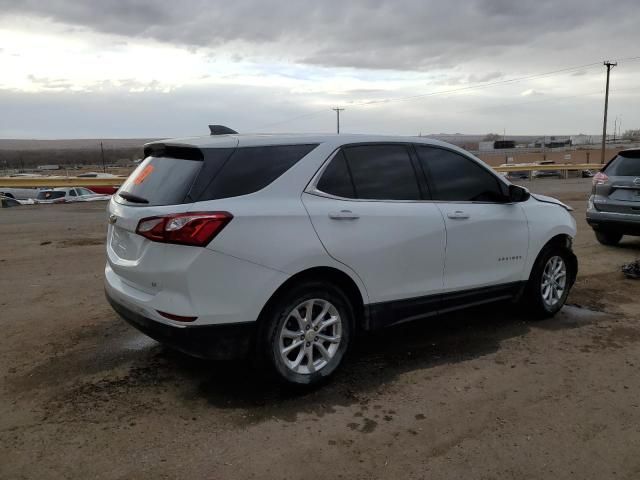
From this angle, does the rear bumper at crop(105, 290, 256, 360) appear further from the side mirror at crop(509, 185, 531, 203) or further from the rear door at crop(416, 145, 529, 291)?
the side mirror at crop(509, 185, 531, 203)

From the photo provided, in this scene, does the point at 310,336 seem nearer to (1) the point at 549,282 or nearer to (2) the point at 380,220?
(2) the point at 380,220

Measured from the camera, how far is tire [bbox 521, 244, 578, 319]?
5.52 meters

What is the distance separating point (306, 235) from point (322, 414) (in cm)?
115

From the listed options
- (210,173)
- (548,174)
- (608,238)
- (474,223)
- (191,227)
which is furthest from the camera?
(548,174)

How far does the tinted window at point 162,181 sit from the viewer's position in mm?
3664

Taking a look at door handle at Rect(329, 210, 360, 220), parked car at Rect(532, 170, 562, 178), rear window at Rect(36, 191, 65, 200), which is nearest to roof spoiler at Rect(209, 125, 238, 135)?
door handle at Rect(329, 210, 360, 220)

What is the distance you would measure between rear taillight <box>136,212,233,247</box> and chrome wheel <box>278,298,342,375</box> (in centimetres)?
77

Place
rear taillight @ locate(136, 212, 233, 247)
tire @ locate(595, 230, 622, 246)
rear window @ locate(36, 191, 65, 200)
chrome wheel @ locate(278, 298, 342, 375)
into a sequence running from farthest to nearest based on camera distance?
rear window @ locate(36, 191, 65, 200) → tire @ locate(595, 230, 622, 246) → chrome wheel @ locate(278, 298, 342, 375) → rear taillight @ locate(136, 212, 233, 247)

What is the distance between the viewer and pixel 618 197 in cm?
907

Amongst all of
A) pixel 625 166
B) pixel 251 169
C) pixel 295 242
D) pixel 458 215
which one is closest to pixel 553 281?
pixel 458 215

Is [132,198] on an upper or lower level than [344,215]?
upper

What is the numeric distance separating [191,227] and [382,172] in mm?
1626

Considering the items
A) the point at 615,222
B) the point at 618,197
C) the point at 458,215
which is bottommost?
the point at 615,222

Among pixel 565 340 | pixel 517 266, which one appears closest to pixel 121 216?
pixel 517 266
